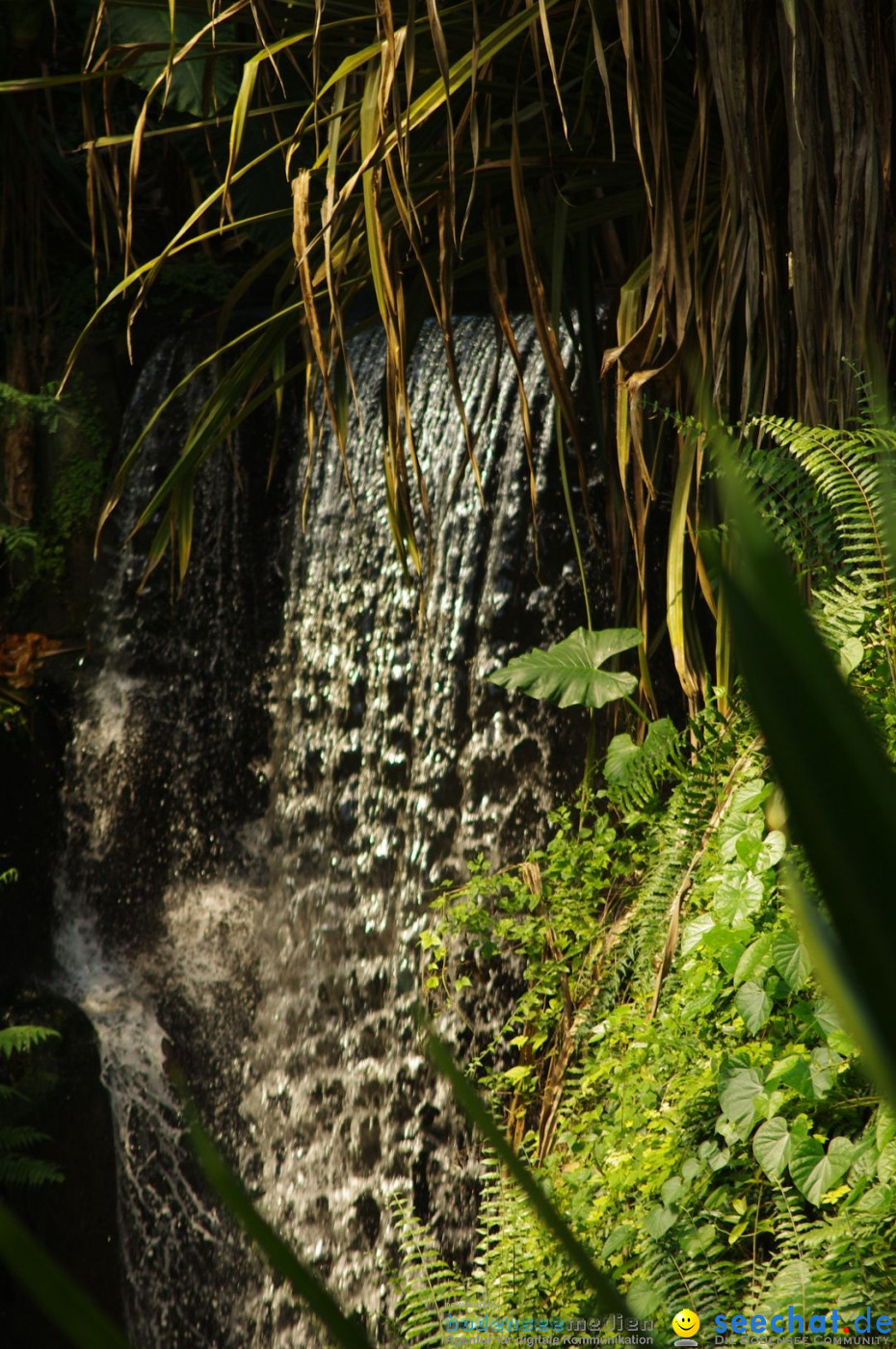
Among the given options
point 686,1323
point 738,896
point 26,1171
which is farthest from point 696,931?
point 26,1171

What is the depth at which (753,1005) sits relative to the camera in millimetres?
2156

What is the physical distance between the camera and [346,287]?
9.98ft

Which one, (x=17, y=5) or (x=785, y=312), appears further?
(x=17, y=5)

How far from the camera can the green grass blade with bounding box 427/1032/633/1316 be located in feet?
0.97

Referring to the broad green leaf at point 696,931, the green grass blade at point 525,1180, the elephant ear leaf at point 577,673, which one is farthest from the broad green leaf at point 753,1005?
the green grass blade at point 525,1180

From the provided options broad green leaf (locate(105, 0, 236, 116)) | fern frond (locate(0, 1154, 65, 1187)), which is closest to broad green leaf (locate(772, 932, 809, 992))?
fern frond (locate(0, 1154, 65, 1187))

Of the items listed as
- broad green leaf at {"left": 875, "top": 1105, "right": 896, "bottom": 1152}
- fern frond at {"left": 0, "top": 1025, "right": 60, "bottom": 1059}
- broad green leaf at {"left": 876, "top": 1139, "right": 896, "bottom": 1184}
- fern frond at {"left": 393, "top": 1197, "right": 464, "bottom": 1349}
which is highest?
broad green leaf at {"left": 875, "top": 1105, "right": 896, "bottom": 1152}

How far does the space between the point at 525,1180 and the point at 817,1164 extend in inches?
73.0

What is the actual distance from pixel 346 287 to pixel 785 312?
1.10m

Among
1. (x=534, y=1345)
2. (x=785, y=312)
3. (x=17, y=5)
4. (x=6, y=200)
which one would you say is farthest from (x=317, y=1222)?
(x=17, y=5)

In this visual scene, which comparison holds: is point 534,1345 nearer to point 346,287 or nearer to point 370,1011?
point 370,1011

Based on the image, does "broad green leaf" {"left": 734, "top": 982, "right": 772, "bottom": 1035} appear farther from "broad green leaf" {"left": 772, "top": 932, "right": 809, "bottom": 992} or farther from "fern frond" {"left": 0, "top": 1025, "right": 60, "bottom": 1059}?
"fern frond" {"left": 0, "top": 1025, "right": 60, "bottom": 1059}

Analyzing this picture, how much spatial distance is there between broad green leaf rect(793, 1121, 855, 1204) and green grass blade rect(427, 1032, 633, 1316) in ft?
5.89

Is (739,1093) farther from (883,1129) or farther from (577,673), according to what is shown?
(577,673)
